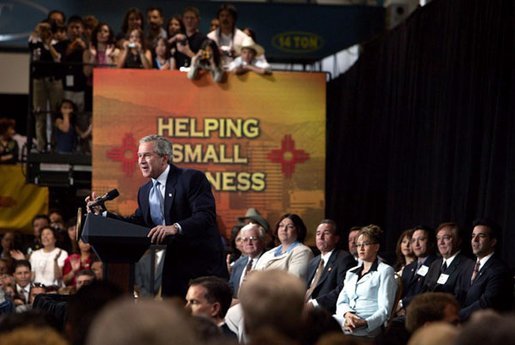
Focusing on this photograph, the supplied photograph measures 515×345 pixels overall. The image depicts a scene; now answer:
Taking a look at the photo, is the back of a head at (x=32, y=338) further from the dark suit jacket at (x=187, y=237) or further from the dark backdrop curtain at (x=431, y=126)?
the dark backdrop curtain at (x=431, y=126)

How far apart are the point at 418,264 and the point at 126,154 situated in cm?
361

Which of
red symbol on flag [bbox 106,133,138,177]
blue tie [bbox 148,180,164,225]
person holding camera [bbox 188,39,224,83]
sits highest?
person holding camera [bbox 188,39,224,83]

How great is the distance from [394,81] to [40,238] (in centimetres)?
417

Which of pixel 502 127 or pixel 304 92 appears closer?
pixel 502 127

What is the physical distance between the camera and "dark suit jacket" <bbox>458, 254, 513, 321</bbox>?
24.2ft

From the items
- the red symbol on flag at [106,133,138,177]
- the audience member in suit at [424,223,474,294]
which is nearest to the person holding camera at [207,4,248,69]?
the red symbol on flag at [106,133,138,177]

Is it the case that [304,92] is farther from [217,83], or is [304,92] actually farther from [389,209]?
[389,209]

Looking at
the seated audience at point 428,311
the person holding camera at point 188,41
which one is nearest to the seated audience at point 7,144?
the person holding camera at point 188,41

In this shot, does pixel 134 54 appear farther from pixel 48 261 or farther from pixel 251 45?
pixel 48 261

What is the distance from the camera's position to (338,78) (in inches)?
563

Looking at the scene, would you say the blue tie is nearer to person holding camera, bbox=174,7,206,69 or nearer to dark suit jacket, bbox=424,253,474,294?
dark suit jacket, bbox=424,253,474,294

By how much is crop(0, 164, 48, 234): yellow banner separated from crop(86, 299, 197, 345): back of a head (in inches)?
433

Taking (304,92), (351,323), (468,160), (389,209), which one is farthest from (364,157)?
(351,323)

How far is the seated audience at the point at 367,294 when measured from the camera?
7258mm
